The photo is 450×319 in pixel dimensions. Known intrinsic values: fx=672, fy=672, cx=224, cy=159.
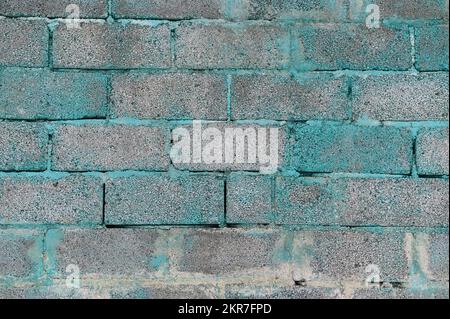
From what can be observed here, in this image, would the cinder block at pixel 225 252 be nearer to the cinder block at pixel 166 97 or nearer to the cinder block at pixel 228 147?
the cinder block at pixel 228 147

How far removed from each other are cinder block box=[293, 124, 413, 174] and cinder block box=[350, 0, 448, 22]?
0.31 meters

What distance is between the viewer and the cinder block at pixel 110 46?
1810mm

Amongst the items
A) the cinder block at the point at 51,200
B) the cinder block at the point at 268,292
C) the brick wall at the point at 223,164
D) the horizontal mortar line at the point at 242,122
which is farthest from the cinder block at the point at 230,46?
the cinder block at the point at 268,292

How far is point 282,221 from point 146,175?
0.39 m

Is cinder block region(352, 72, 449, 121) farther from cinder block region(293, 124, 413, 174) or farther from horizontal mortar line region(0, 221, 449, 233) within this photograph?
horizontal mortar line region(0, 221, 449, 233)

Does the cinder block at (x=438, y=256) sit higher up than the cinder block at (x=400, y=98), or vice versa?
the cinder block at (x=400, y=98)

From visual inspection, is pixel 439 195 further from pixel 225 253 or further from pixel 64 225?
pixel 64 225

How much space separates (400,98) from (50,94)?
95cm

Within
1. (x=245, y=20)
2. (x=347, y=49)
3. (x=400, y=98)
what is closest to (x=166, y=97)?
(x=245, y=20)

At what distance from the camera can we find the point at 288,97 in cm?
182

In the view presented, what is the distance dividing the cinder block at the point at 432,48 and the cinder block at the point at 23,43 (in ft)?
3.32

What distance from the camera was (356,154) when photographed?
1824 millimetres

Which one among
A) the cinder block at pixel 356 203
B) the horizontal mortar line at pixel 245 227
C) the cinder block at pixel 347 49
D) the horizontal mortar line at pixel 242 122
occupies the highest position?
the cinder block at pixel 347 49
